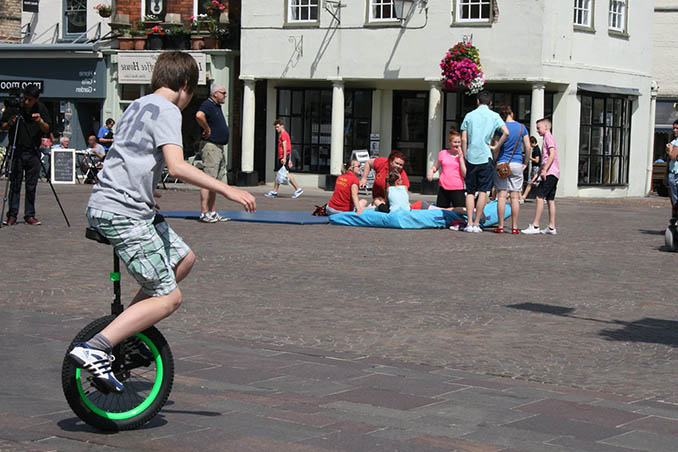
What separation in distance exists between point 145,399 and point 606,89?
2507cm

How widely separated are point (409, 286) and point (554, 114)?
62.1ft

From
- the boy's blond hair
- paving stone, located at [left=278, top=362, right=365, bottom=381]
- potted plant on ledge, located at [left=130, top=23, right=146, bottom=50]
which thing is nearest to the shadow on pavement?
paving stone, located at [left=278, top=362, right=365, bottom=381]

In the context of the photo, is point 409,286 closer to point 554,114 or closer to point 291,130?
point 554,114

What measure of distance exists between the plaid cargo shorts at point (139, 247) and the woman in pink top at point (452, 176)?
39.8ft

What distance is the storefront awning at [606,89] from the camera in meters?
28.2

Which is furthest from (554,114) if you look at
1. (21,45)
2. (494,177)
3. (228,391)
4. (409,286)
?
(228,391)

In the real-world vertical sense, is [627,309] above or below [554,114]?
below

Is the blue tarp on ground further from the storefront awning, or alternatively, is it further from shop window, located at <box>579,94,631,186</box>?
shop window, located at <box>579,94,631,186</box>

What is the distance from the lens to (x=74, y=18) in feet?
114

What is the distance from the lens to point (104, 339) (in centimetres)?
505

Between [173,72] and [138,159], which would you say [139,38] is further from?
[138,159]

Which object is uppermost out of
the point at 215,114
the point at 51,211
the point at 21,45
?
the point at 21,45

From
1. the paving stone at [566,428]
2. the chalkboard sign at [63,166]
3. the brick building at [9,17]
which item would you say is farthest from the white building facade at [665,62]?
the paving stone at [566,428]

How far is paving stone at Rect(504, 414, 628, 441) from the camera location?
5.26 m
